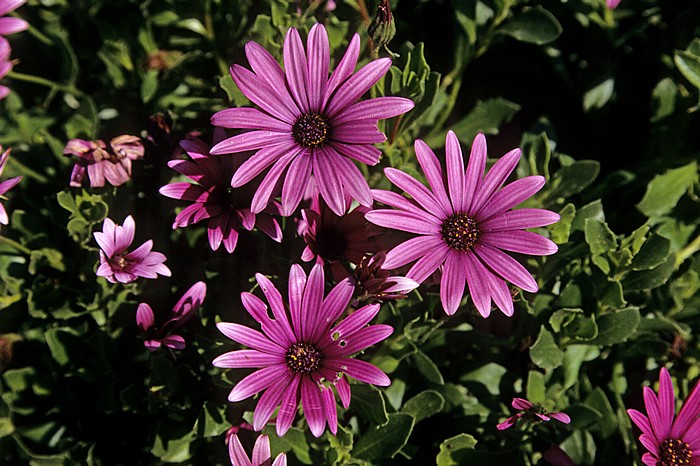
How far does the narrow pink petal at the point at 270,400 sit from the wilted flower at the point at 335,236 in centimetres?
21

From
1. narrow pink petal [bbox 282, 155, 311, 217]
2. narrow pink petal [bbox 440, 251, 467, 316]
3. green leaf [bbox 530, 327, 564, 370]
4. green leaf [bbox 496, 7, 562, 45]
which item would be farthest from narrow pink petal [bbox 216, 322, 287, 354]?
green leaf [bbox 496, 7, 562, 45]

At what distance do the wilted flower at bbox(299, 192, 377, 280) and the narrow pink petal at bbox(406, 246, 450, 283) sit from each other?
0.11 metres

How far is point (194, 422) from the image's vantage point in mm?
1479

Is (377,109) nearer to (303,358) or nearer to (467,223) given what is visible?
(467,223)

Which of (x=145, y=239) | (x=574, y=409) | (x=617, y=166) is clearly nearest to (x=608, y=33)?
(x=617, y=166)

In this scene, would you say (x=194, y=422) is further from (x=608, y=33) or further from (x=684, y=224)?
(x=608, y=33)

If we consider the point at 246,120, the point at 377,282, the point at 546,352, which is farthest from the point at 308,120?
the point at 546,352

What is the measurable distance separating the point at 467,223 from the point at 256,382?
48 cm

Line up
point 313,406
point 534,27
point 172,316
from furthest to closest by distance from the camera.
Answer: point 534,27, point 172,316, point 313,406

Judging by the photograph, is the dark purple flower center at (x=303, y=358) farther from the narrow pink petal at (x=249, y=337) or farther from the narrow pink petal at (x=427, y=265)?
the narrow pink petal at (x=427, y=265)

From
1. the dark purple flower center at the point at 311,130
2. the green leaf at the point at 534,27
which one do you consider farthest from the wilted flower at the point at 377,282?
the green leaf at the point at 534,27

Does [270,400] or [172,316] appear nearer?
[270,400]

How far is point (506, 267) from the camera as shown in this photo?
1.26m

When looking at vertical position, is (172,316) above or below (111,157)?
below
